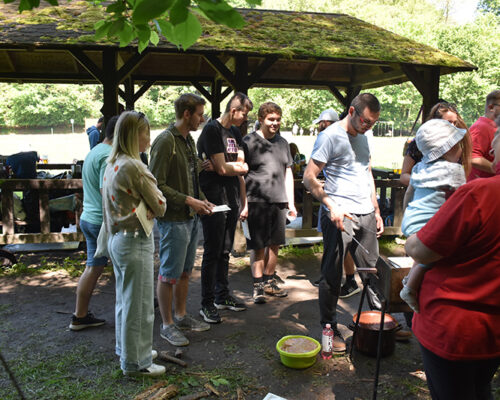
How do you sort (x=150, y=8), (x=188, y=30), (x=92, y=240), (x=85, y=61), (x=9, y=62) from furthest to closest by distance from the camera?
(x=9, y=62) < (x=85, y=61) < (x=92, y=240) < (x=188, y=30) < (x=150, y=8)

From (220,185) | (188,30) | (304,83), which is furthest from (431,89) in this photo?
(188,30)

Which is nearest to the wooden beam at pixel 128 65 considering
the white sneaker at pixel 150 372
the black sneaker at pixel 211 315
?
the black sneaker at pixel 211 315

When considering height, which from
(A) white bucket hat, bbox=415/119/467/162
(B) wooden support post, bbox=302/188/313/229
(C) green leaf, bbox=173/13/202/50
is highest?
(C) green leaf, bbox=173/13/202/50

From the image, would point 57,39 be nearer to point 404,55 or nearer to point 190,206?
point 190,206

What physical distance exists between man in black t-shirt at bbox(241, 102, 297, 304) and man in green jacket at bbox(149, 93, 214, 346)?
3.21 feet

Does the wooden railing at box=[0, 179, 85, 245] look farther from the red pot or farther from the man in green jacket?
the red pot

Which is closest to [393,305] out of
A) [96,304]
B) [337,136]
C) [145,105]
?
[337,136]

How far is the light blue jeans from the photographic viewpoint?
314cm

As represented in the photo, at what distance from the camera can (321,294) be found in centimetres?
364

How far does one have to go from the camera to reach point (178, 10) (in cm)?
170

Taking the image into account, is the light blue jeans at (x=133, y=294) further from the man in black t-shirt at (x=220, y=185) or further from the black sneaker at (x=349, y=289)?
the black sneaker at (x=349, y=289)

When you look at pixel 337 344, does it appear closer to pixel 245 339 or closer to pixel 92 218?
pixel 245 339

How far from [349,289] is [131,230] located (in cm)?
310

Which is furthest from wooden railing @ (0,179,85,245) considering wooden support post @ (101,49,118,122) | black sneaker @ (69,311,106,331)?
black sneaker @ (69,311,106,331)
